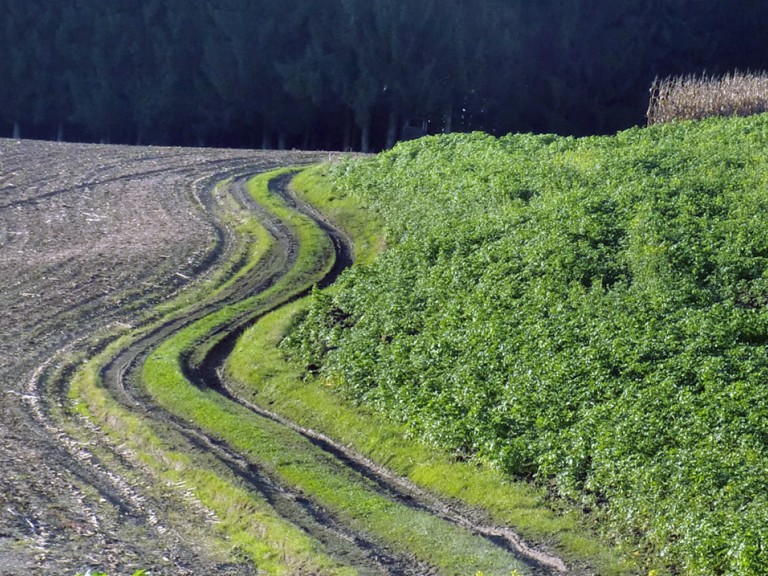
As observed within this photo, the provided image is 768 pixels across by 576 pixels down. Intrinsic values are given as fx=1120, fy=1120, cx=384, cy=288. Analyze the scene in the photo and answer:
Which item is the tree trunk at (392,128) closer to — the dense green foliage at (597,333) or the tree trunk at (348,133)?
the tree trunk at (348,133)

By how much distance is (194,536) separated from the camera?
12250 millimetres

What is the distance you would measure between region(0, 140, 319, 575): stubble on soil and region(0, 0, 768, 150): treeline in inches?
368

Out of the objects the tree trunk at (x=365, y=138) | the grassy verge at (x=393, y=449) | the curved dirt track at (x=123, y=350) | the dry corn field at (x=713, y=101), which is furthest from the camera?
the tree trunk at (x=365, y=138)

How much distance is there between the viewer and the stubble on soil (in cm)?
1164

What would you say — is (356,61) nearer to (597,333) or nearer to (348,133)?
(348,133)

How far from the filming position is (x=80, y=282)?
75.3 feet

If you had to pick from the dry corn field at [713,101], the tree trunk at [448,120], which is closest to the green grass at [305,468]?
the dry corn field at [713,101]

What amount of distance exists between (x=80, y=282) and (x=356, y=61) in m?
25.9

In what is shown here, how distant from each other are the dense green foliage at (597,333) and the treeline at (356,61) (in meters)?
22.3

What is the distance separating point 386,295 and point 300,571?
8141mm

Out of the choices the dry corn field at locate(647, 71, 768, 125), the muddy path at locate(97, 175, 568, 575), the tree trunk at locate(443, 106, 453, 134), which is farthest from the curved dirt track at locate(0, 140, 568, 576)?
the dry corn field at locate(647, 71, 768, 125)

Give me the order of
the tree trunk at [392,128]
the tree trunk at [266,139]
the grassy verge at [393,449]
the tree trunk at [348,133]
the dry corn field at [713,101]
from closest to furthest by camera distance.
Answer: the grassy verge at [393,449], the dry corn field at [713,101], the tree trunk at [392,128], the tree trunk at [348,133], the tree trunk at [266,139]

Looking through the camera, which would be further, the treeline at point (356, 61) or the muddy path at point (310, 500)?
the treeline at point (356, 61)

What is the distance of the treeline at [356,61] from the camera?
151 ft
